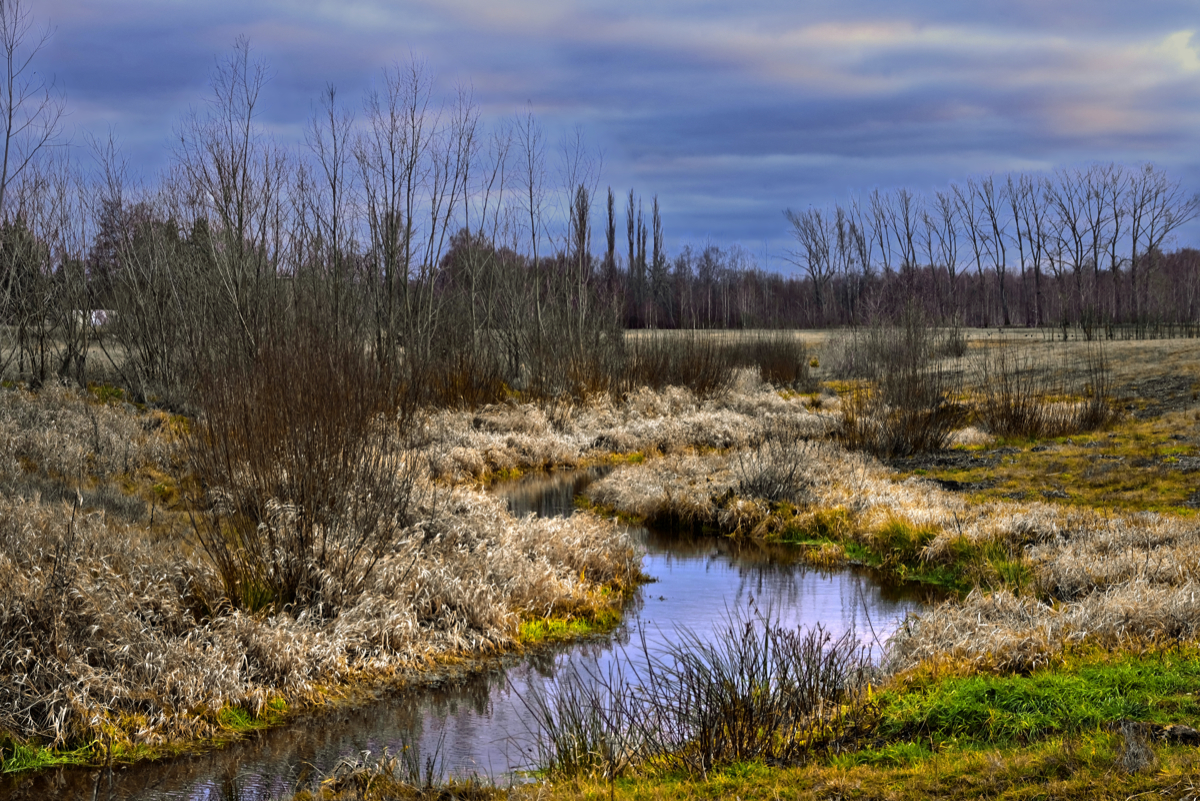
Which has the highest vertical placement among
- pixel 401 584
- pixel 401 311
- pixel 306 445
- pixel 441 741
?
pixel 401 311

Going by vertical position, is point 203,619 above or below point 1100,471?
above

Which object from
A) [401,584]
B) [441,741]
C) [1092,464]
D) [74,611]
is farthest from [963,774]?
[1092,464]

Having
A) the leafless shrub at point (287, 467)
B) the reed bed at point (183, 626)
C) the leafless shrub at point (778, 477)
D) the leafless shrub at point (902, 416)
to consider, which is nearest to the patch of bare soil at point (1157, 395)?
the leafless shrub at point (902, 416)

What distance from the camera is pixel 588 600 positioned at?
9656 mm

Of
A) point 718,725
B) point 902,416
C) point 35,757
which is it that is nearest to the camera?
point 718,725

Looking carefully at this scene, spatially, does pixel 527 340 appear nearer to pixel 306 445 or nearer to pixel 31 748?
pixel 306 445

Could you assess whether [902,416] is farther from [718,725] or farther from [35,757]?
[35,757]

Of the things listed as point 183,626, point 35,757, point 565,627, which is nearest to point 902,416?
point 565,627

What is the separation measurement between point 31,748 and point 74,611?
3.16 feet

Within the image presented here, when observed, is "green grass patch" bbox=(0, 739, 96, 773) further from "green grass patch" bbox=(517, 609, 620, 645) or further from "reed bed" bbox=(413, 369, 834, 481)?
"reed bed" bbox=(413, 369, 834, 481)

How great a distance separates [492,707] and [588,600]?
2.52 meters

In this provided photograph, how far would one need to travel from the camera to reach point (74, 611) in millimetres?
6578

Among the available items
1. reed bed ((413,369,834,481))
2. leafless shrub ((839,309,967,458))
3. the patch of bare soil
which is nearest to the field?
leafless shrub ((839,309,967,458))

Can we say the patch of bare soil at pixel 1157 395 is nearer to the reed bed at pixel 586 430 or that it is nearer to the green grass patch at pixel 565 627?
the reed bed at pixel 586 430
